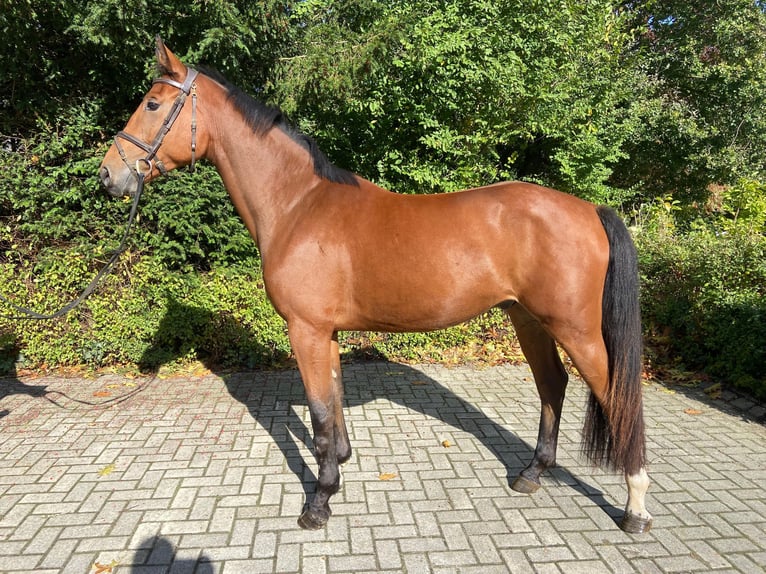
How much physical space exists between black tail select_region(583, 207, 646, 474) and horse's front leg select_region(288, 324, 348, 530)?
1.72m

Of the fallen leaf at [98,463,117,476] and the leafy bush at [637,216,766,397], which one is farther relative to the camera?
the leafy bush at [637,216,766,397]

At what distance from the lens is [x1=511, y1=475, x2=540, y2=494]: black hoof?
2.92 m

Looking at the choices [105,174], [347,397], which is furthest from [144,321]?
[105,174]

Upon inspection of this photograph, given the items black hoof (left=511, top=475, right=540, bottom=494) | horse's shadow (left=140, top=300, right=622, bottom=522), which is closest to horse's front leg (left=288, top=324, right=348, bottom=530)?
horse's shadow (left=140, top=300, right=622, bottom=522)

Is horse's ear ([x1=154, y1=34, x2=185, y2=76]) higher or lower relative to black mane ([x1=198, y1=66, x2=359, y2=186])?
higher

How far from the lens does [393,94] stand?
5648 millimetres

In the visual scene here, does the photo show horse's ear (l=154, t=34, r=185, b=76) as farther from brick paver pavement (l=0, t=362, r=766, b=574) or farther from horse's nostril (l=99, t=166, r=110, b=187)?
brick paver pavement (l=0, t=362, r=766, b=574)

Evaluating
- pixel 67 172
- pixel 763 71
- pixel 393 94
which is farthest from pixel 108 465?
pixel 763 71

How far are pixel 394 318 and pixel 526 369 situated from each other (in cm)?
352

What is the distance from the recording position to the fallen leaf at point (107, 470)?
311 centimetres

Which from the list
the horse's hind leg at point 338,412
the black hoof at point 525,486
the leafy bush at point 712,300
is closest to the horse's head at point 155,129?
the horse's hind leg at point 338,412

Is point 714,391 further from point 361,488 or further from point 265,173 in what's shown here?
point 265,173

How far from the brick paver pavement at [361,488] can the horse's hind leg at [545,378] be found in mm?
264

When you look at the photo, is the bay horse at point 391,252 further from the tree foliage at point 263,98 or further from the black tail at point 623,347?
the tree foliage at point 263,98
